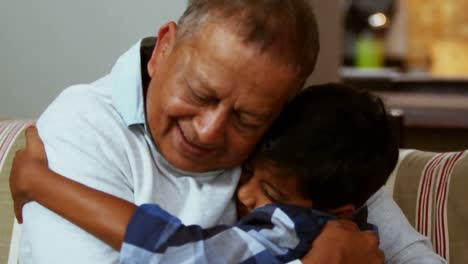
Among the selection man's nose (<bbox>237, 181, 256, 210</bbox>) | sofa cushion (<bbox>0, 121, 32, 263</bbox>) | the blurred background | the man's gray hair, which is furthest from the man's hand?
the blurred background

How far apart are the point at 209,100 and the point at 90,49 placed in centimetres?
105

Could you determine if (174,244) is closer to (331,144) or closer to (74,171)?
(74,171)

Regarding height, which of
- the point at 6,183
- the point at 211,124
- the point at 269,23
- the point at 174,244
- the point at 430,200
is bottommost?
the point at 430,200

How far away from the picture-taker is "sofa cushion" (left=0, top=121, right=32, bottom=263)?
5.08 ft

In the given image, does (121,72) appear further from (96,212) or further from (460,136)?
(460,136)

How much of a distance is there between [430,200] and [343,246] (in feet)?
1.55

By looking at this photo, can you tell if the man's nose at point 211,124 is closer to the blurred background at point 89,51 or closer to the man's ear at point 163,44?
the man's ear at point 163,44

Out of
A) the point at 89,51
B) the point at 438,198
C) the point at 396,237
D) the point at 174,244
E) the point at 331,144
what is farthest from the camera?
the point at 89,51

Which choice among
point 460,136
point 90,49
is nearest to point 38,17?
point 90,49

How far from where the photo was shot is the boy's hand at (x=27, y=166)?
3.60 ft

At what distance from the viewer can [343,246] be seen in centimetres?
113

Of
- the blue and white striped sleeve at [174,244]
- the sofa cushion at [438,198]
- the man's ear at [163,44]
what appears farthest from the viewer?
the sofa cushion at [438,198]

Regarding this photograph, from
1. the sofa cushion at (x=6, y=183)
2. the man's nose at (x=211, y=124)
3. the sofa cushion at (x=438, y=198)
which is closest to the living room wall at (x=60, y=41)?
the sofa cushion at (x=6, y=183)

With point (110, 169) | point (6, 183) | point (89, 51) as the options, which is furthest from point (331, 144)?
point (89, 51)
